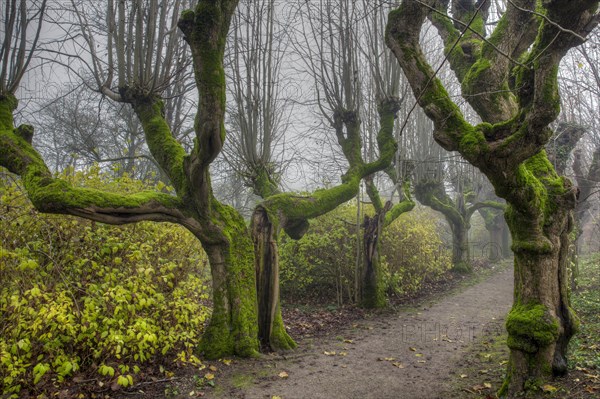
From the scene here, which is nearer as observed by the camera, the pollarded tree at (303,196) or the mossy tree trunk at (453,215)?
the pollarded tree at (303,196)

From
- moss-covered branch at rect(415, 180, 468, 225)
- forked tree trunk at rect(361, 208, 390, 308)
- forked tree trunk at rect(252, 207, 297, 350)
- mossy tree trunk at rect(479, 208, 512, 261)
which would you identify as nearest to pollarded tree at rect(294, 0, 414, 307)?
forked tree trunk at rect(361, 208, 390, 308)

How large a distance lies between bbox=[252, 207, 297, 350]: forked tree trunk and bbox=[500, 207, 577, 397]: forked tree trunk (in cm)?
335

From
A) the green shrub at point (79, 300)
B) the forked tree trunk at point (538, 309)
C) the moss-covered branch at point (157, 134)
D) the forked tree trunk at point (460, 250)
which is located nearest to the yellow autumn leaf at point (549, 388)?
the forked tree trunk at point (538, 309)

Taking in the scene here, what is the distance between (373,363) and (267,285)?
2028mm

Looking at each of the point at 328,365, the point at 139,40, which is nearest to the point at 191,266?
the point at 328,365

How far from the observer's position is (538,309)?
12.3ft

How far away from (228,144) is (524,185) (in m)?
7.49

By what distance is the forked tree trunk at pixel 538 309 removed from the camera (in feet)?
12.1

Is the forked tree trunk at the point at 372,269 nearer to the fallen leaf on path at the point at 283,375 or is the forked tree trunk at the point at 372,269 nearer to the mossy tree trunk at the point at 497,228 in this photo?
the fallen leaf on path at the point at 283,375

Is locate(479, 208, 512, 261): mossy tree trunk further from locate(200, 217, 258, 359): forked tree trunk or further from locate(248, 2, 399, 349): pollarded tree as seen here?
locate(200, 217, 258, 359): forked tree trunk

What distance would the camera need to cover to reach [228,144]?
9883 mm

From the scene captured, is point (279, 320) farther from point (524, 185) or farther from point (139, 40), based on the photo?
point (139, 40)

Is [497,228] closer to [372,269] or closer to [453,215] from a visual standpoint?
[453,215]

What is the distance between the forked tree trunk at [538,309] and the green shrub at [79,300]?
368 cm
